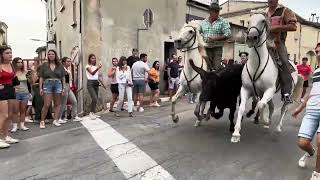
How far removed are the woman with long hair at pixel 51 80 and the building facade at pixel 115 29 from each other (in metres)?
3.78

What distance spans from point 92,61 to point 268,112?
18.5 ft

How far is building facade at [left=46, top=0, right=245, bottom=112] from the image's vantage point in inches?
574

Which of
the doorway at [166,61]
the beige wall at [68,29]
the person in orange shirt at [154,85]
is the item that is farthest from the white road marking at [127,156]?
the doorway at [166,61]

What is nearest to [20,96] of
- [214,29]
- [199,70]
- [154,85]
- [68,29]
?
[199,70]

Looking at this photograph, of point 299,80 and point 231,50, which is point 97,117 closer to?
point 299,80

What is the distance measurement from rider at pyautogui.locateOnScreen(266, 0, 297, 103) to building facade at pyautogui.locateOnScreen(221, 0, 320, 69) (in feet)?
110

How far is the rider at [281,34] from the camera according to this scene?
7551 millimetres

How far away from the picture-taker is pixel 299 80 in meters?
9.34

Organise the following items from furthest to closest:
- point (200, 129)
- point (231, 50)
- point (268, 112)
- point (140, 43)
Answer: point (231, 50) → point (140, 43) → point (200, 129) → point (268, 112)

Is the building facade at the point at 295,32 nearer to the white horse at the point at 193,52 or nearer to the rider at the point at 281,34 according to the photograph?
the white horse at the point at 193,52

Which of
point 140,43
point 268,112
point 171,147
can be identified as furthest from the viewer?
point 140,43

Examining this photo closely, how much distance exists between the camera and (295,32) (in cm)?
4278

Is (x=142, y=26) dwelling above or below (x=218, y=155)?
above

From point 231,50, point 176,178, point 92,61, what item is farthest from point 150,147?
point 231,50
